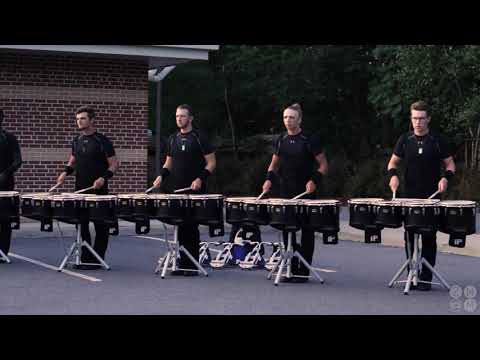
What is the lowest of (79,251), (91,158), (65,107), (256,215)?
(79,251)

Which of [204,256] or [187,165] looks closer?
[187,165]

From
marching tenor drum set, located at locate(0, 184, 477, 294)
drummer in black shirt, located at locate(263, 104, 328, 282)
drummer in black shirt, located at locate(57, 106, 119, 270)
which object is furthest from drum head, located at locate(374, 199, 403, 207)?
drummer in black shirt, located at locate(57, 106, 119, 270)

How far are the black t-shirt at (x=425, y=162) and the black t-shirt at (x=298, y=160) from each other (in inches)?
46.6

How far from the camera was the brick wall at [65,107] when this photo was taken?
20.3 metres

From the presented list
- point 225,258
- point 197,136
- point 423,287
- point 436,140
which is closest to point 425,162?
point 436,140

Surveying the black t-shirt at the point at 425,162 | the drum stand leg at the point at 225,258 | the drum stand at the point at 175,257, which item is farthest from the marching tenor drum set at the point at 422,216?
the drum stand leg at the point at 225,258

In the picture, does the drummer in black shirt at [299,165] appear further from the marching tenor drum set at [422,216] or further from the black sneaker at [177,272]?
the black sneaker at [177,272]

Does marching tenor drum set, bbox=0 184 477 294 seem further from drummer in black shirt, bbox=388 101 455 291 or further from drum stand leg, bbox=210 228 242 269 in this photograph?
drummer in black shirt, bbox=388 101 455 291

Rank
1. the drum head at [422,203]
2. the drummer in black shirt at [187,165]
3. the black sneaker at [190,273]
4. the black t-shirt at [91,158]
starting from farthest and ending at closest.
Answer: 1. the black t-shirt at [91,158]
2. the black sneaker at [190,273]
3. the drummer in black shirt at [187,165]
4. the drum head at [422,203]

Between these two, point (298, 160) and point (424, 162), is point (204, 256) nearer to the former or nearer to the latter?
point (298, 160)

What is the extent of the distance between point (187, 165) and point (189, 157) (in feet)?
0.35

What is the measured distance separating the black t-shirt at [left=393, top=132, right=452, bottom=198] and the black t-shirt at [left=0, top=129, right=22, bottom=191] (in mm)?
5654

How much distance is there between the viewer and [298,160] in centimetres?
1220

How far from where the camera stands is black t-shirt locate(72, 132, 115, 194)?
13.6 metres
